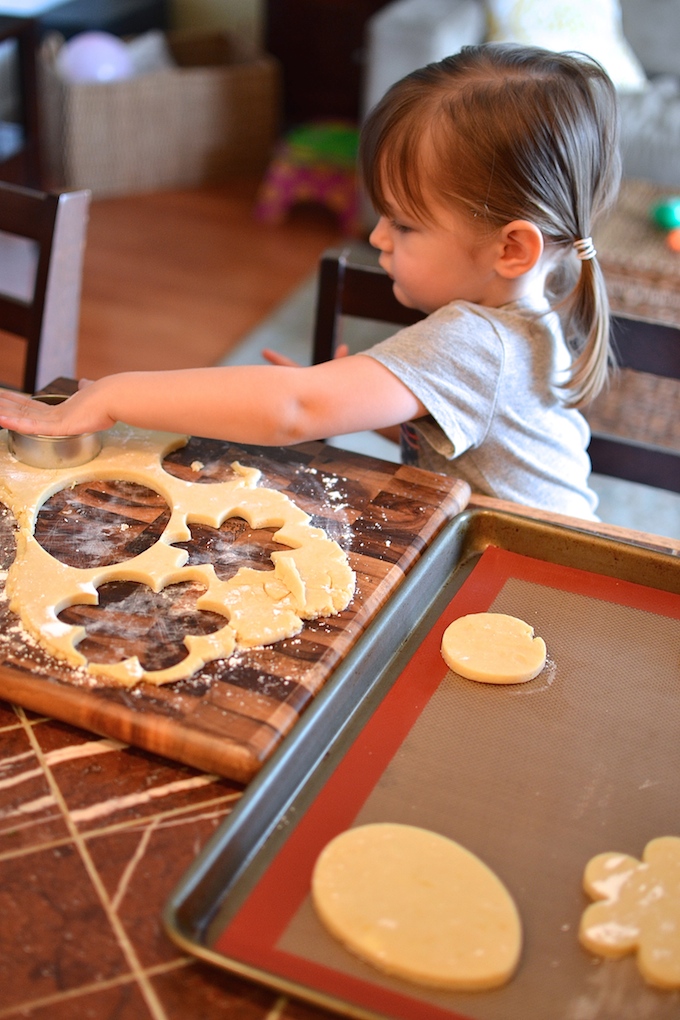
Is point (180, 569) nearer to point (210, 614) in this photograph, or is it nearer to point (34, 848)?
point (210, 614)

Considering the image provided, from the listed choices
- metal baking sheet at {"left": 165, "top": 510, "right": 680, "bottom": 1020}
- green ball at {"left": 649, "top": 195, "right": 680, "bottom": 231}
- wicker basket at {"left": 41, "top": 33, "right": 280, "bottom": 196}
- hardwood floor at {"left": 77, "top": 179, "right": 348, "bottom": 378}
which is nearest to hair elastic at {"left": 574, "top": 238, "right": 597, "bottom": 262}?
metal baking sheet at {"left": 165, "top": 510, "right": 680, "bottom": 1020}

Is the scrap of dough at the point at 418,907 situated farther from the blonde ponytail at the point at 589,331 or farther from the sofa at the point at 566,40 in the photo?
the sofa at the point at 566,40

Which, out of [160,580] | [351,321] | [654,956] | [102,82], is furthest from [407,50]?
[654,956]

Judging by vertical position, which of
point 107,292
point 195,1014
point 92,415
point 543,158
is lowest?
point 107,292

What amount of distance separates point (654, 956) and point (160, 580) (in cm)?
46

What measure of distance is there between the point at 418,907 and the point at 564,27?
10.0 ft

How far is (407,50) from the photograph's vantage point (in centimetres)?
299

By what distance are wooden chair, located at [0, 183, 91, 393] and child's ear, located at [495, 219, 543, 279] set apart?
0.61 metres

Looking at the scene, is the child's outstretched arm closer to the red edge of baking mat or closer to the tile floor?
the red edge of baking mat

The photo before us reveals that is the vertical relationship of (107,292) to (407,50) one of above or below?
below

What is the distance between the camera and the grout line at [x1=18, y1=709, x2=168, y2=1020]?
0.54 m

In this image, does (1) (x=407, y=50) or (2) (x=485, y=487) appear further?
(1) (x=407, y=50)

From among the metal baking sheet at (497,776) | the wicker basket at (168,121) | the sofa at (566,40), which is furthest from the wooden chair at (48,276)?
the wicker basket at (168,121)

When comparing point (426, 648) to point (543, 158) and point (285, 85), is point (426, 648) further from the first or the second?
point (285, 85)
